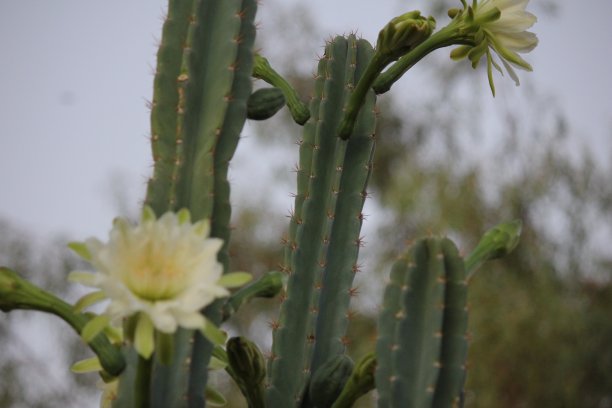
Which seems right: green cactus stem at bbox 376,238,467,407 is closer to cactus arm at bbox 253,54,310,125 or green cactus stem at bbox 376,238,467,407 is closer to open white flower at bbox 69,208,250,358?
open white flower at bbox 69,208,250,358

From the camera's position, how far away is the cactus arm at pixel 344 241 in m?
1.27

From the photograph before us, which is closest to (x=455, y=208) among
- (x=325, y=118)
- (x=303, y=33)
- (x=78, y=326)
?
(x=303, y=33)

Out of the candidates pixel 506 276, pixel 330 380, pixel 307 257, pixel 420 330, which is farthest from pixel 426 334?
pixel 506 276

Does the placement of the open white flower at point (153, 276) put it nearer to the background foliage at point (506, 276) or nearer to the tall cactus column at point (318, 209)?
the tall cactus column at point (318, 209)

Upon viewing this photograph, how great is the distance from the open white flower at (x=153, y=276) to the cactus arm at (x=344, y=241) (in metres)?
0.39

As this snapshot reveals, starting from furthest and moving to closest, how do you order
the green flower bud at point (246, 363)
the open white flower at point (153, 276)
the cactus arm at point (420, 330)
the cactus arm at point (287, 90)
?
the cactus arm at point (287, 90) → the green flower bud at point (246, 363) → the cactus arm at point (420, 330) → the open white flower at point (153, 276)

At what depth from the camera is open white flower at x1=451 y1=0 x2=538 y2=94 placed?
129 cm

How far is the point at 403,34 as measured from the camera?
1.25 m

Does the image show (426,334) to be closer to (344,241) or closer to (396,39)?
(344,241)

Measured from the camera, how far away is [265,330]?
7457mm

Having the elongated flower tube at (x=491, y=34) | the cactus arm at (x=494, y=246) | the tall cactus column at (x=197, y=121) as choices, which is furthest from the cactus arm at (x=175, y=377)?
the elongated flower tube at (x=491, y=34)

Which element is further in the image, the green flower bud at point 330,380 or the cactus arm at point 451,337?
the green flower bud at point 330,380

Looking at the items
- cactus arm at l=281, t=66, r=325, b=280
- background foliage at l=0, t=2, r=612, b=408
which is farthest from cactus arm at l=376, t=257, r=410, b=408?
background foliage at l=0, t=2, r=612, b=408

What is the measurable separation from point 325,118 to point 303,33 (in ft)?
26.7
